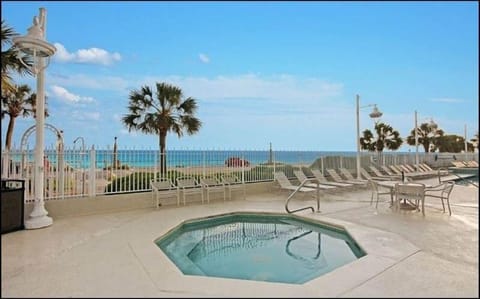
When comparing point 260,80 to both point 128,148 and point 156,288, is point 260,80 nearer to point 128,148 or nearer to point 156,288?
point 128,148

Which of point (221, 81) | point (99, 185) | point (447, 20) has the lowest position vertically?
point (99, 185)

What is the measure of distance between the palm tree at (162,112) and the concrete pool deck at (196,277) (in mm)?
4667

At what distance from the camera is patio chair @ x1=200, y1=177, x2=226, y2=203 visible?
8664 mm

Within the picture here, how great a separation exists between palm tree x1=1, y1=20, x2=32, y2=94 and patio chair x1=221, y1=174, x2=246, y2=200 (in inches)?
223

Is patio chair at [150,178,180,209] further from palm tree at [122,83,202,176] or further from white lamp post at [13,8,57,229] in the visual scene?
palm tree at [122,83,202,176]

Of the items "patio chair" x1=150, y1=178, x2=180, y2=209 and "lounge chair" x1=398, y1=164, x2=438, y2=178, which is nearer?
"patio chair" x1=150, y1=178, x2=180, y2=209

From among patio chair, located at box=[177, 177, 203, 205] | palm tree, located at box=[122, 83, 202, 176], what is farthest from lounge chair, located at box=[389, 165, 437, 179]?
patio chair, located at box=[177, 177, 203, 205]

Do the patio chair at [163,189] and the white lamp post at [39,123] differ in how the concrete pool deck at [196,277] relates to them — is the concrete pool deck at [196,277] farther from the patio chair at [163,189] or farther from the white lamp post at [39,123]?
the patio chair at [163,189]

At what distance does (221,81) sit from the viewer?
1364 centimetres

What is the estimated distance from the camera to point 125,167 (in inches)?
301

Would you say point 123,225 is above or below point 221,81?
below

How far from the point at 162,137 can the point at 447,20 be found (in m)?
9.37

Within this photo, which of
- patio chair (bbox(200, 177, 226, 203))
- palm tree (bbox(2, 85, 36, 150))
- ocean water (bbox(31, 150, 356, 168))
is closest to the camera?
ocean water (bbox(31, 150, 356, 168))

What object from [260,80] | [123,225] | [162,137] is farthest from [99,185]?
[260,80]
